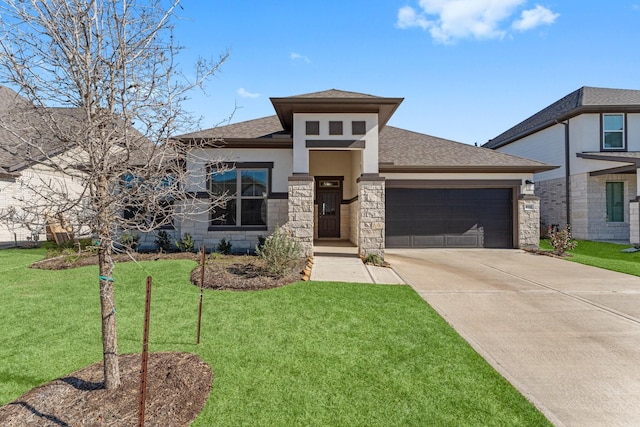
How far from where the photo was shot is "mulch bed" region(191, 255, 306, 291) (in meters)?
6.96

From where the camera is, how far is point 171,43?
3.43 metres

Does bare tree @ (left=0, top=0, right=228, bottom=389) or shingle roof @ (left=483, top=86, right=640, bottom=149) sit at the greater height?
shingle roof @ (left=483, top=86, right=640, bottom=149)

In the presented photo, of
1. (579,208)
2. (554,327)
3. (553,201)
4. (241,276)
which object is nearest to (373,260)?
(241,276)

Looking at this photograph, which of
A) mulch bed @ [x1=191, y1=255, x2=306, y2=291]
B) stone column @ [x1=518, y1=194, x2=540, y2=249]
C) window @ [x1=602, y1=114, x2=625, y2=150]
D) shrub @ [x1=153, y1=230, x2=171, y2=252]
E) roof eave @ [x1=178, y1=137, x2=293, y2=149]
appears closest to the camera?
mulch bed @ [x1=191, y1=255, x2=306, y2=291]

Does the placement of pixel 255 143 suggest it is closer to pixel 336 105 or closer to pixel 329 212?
pixel 336 105

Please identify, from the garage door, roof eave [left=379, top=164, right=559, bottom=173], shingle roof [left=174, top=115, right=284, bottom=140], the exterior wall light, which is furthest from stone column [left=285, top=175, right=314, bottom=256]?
the exterior wall light

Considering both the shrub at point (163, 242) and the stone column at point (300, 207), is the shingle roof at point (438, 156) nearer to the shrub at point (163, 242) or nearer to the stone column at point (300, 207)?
the stone column at point (300, 207)

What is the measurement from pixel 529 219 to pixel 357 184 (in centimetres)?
729

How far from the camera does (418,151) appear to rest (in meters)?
14.0

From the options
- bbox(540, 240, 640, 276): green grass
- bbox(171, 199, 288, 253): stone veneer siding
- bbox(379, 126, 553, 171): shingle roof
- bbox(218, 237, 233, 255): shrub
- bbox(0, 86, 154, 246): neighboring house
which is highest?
bbox(379, 126, 553, 171): shingle roof

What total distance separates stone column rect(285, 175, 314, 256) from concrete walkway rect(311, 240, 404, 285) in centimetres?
88

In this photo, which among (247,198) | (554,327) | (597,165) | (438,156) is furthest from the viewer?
(597,165)

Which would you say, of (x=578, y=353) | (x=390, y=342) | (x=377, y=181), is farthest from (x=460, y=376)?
(x=377, y=181)

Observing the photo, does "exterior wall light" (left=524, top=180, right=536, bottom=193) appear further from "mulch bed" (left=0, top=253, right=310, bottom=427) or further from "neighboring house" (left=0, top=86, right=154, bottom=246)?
"neighboring house" (left=0, top=86, right=154, bottom=246)
